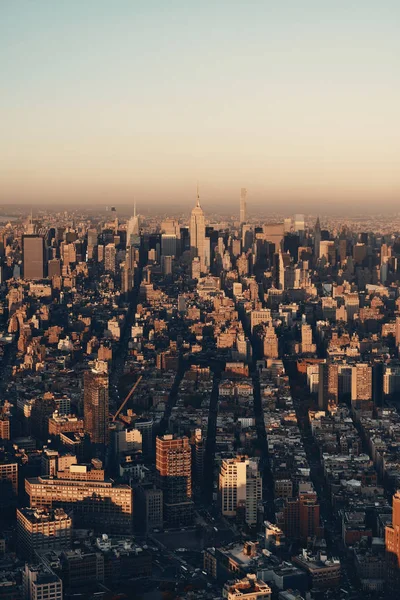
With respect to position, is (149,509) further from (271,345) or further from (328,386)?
(271,345)

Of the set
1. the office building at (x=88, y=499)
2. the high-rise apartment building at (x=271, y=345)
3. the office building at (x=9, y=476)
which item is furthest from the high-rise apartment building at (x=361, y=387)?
the office building at (x=88, y=499)

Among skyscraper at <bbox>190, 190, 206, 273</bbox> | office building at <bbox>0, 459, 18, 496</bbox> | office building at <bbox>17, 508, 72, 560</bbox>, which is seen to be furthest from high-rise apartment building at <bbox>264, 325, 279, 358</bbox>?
office building at <bbox>17, 508, 72, 560</bbox>

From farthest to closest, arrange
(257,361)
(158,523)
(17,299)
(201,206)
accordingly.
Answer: (201,206), (17,299), (257,361), (158,523)

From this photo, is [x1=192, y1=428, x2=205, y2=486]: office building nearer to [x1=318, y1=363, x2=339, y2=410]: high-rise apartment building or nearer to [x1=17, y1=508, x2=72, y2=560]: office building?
[x1=17, y1=508, x2=72, y2=560]: office building

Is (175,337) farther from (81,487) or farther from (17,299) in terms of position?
Result: (81,487)

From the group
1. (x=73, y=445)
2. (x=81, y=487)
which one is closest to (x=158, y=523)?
(x=81, y=487)

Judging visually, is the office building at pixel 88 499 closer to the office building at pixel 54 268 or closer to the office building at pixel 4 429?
the office building at pixel 4 429

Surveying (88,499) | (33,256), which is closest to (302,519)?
(88,499)
